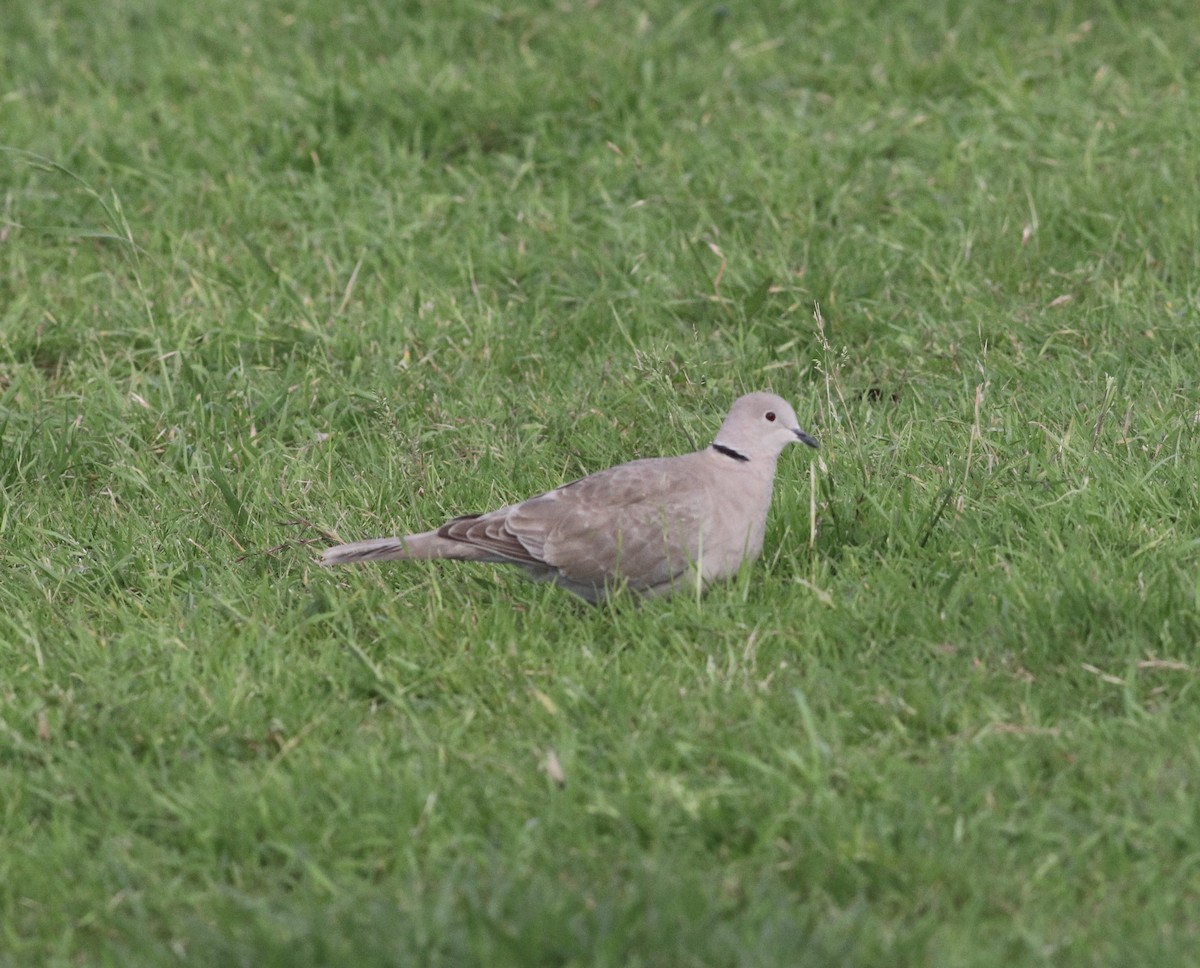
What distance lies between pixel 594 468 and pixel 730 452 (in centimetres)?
75

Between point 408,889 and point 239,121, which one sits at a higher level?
point 239,121

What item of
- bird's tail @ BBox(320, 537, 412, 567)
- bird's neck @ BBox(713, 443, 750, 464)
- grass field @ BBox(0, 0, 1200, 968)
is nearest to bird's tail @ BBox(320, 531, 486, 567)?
bird's tail @ BBox(320, 537, 412, 567)

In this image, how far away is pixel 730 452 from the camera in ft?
16.6

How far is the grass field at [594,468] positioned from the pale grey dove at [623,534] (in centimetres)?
12

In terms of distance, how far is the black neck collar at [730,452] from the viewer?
502 cm

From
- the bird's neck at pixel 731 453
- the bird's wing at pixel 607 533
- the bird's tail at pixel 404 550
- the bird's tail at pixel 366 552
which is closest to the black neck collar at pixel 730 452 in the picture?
the bird's neck at pixel 731 453

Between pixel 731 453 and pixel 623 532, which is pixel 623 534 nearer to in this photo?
pixel 623 532

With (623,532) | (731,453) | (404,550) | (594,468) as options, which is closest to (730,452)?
(731,453)

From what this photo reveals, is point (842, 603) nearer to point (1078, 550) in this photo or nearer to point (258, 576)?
point (1078, 550)

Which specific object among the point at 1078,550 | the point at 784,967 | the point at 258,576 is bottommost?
the point at 258,576

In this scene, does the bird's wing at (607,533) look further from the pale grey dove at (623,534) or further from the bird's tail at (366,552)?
the bird's tail at (366,552)

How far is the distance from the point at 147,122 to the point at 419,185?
4.81 ft

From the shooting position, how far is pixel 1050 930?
333cm

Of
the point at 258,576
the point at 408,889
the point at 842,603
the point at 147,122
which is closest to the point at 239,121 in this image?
the point at 147,122
